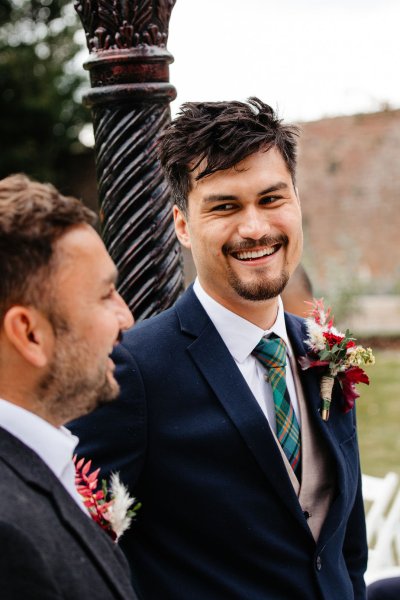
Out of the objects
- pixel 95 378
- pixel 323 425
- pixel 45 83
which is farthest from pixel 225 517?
pixel 45 83

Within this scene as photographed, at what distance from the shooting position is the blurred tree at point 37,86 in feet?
48.3

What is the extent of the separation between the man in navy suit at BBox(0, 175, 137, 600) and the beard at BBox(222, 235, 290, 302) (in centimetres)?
66

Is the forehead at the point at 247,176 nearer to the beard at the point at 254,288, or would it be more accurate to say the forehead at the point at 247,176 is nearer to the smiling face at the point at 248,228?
the smiling face at the point at 248,228

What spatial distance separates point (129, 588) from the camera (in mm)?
1416

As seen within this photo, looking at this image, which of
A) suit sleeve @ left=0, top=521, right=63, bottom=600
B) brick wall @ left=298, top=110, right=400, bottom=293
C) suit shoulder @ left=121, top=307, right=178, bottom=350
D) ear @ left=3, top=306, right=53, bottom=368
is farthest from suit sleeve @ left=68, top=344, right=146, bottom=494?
brick wall @ left=298, top=110, right=400, bottom=293

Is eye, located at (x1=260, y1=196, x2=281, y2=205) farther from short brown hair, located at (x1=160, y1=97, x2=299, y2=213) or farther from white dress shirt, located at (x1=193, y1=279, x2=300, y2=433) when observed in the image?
white dress shirt, located at (x1=193, y1=279, x2=300, y2=433)

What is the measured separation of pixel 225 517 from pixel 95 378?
0.71 metres

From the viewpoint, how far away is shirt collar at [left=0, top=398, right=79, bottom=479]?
1.36 meters

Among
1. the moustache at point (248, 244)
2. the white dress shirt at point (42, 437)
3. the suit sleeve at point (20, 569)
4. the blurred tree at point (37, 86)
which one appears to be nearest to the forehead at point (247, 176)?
the moustache at point (248, 244)

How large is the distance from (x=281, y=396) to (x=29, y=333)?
37.7 inches

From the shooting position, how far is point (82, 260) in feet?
4.61

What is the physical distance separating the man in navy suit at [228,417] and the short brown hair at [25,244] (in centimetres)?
64

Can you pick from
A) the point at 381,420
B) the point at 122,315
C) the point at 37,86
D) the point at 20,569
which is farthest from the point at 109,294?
the point at 37,86

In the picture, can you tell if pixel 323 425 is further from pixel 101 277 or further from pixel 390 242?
pixel 390 242
